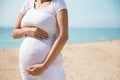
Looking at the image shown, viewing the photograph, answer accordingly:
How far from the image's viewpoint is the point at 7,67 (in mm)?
5160

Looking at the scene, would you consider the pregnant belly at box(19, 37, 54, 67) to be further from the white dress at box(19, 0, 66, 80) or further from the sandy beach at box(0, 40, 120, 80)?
the sandy beach at box(0, 40, 120, 80)

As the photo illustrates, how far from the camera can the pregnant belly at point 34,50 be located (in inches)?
51.6

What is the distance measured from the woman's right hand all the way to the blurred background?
3.34 meters

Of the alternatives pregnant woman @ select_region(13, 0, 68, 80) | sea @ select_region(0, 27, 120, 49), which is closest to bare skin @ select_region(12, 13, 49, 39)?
pregnant woman @ select_region(13, 0, 68, 80)

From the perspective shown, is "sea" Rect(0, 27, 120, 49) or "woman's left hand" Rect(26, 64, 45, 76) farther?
"sea" Rect(0, 27, 120, 49)

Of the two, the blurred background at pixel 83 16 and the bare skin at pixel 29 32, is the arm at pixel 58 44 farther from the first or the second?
the blurred background at pixel 83 16

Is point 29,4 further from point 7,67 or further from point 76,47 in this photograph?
point 76,47

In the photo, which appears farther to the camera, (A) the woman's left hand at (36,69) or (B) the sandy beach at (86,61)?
(B) the sandy beach at (86,61)

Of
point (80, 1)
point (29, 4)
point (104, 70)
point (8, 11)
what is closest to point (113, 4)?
point (80, 1)

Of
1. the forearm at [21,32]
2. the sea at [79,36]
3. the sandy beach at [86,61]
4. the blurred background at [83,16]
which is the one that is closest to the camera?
the forearm at [21,32]

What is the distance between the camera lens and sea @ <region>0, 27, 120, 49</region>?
560cm

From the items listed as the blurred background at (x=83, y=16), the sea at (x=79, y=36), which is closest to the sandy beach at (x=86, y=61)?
the sea at (x=79, y=36)

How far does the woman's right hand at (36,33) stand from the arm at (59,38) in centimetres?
6

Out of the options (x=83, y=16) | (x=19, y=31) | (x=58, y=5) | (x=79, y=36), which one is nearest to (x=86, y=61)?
(x=83, y=16)
